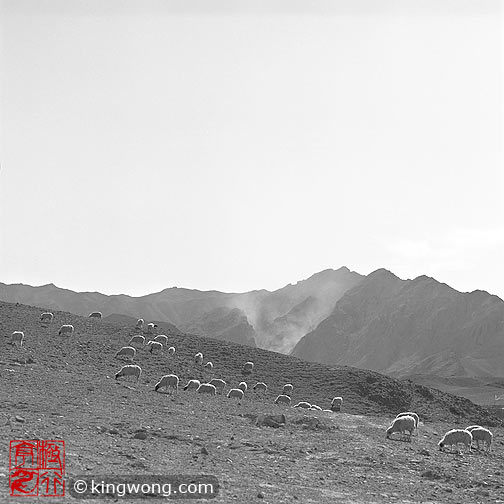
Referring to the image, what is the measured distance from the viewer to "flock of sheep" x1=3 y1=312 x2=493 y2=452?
74.8ft

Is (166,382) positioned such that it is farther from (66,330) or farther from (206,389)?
(66,330)

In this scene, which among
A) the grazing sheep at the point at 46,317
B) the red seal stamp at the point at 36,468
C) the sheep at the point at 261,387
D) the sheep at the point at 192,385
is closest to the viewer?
the red seal stamp at the point at 36,468

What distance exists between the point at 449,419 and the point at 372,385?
6674 mm

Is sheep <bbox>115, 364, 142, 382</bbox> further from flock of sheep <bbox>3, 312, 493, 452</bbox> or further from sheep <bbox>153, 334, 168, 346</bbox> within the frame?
sheep <bbox>153, 334, 168, 346</bbox>

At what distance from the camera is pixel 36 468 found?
1154 cm

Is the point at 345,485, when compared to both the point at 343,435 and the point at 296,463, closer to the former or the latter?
the point at 296,463

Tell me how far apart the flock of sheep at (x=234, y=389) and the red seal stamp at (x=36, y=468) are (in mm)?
14381

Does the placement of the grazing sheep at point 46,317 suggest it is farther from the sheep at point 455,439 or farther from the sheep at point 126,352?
the sheep at point 455,439

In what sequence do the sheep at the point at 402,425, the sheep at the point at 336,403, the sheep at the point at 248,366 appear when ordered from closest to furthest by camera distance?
1. the sheep at the point at 402,425
2. the sheep at the point at 336,403
3. the sheep at the point at 248,366

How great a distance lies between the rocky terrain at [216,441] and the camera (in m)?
13.6

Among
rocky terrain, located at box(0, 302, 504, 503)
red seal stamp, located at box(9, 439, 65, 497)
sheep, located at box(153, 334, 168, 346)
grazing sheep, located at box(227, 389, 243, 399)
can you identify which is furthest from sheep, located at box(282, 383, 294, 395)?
red seal stamp, located at box(9, 439, 65, 497)

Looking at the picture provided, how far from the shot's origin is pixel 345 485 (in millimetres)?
14492

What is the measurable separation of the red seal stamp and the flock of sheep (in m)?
14.4

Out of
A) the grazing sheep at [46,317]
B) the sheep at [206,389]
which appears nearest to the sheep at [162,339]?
the grazing sheep at [46,317]
